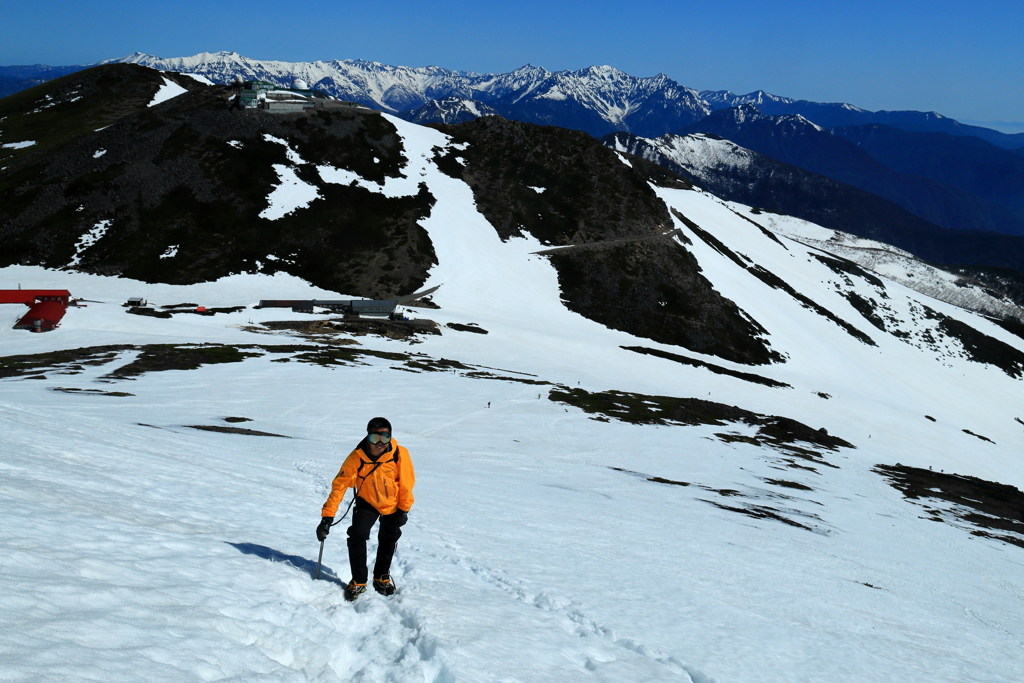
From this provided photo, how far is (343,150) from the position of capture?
12388 cm

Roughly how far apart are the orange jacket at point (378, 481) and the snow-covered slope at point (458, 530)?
1.77 metres

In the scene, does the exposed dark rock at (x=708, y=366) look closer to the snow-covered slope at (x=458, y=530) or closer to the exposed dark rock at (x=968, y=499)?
the snow-covered slope at (x=458, y=530)

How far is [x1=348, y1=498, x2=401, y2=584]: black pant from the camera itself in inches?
422

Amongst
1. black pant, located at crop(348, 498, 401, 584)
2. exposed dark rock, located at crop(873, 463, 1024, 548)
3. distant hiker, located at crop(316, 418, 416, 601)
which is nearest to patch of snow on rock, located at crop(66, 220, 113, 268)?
distant hiker, located at crop(316, 418, 416, 601)

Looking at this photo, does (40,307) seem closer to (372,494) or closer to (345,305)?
(345,305)

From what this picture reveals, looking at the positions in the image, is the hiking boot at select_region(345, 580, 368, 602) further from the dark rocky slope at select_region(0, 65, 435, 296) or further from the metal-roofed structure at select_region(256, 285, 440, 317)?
the dark rocky slope at select_region(0, 65, 435, 296)

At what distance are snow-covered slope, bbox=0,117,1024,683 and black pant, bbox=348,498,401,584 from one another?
0.60 meters

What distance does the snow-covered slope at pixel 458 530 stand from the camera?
895 cm

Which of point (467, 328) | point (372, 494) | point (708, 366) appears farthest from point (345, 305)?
point (372, 494)

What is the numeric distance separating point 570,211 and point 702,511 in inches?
4555

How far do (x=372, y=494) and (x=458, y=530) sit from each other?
22.3 ft

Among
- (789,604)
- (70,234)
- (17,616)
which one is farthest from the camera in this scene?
(70,234)

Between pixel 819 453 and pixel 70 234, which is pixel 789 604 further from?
pixel 70 234

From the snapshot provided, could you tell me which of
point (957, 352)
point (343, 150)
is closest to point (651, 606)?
point (343, 150)
